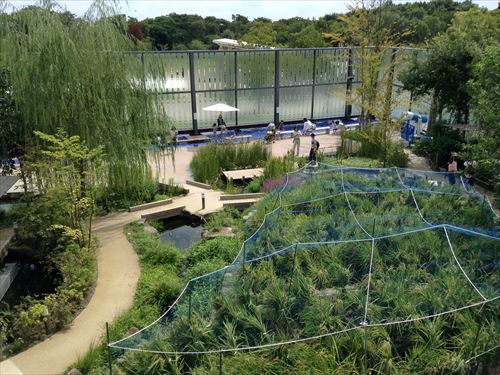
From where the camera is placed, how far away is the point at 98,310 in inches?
313

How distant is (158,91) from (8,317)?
642 centimetres

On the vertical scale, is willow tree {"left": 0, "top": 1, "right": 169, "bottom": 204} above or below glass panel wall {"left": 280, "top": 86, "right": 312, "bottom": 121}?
above

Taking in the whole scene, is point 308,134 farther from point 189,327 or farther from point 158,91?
point 189,327

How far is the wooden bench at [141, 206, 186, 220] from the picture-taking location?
11812mm

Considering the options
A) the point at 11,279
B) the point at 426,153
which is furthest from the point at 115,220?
the point at 426,153

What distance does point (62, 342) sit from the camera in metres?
7.14

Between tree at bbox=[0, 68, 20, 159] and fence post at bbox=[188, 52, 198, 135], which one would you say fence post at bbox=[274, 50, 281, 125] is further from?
tree at bbox=[0, 68, 20, 159]

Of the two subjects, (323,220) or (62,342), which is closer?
(62,342)

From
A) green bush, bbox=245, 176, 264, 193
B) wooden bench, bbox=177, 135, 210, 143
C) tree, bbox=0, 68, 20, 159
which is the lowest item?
green bush, bbox=245, 176, 264, 193

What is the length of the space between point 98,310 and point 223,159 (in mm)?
7834

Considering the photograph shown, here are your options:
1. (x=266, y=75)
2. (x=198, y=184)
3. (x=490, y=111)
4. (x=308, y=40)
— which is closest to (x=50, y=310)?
(x=198, y=184)

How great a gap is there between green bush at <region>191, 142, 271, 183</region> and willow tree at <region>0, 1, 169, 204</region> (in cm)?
292

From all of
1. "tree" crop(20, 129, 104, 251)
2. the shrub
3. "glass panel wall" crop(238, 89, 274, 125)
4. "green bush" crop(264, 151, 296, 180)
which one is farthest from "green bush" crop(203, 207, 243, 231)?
"glass panel wall" crop(238, 89, 274, 125)

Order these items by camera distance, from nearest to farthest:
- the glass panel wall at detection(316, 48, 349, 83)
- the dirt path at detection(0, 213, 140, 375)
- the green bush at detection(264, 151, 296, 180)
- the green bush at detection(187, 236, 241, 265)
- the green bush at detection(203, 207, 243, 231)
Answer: the dirt path at detection(0, 213, 140, 375), the green bush at detection(187, 236, 241, 265), the green bush at detection(203, 207, 243, 231), the green bush at detection(264, 151, 296, 180), the glass panel wall at detection(316, 48, 349, 83)
